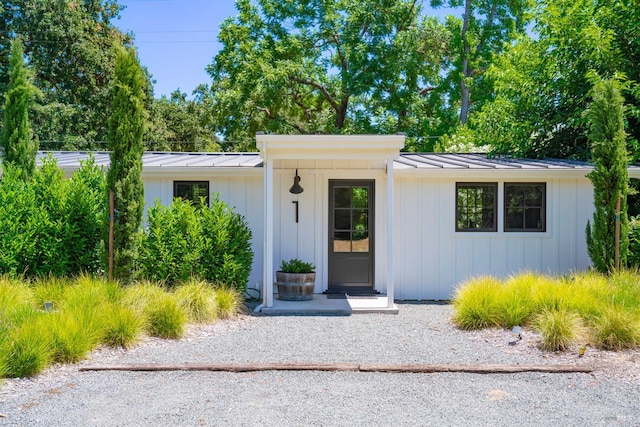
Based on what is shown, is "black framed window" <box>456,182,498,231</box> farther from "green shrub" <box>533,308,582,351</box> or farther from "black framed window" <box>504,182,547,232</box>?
"green shrub" <box>533,308,582,351</box>

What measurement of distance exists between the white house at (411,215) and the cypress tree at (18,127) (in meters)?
1.12

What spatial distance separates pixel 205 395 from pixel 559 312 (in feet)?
13.8

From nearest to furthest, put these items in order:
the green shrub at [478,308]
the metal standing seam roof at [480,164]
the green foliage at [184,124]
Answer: the green shrub at [478,308]
the metal standing seam roof at [480,164]
the green foliage at [184,124]

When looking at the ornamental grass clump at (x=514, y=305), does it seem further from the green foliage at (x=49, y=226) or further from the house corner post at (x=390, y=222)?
the green foliage at (x=49, y=226)

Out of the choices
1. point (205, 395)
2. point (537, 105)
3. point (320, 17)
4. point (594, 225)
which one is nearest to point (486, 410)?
point (205, 395)

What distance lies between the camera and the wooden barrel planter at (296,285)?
884 centimetres

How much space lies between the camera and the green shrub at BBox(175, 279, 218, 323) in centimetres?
709

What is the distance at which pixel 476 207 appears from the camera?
9594mm

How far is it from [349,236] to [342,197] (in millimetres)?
726

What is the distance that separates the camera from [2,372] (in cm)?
459

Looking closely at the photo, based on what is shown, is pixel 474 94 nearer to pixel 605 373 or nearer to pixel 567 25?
pixel 567 25

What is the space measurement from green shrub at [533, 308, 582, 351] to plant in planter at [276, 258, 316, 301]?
388 centimetres

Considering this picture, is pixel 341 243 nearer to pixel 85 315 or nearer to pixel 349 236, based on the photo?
pixel 349 236

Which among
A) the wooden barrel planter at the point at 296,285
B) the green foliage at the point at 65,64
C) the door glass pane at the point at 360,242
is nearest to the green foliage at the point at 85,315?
the wooden barrel planter at the point at 296,285
